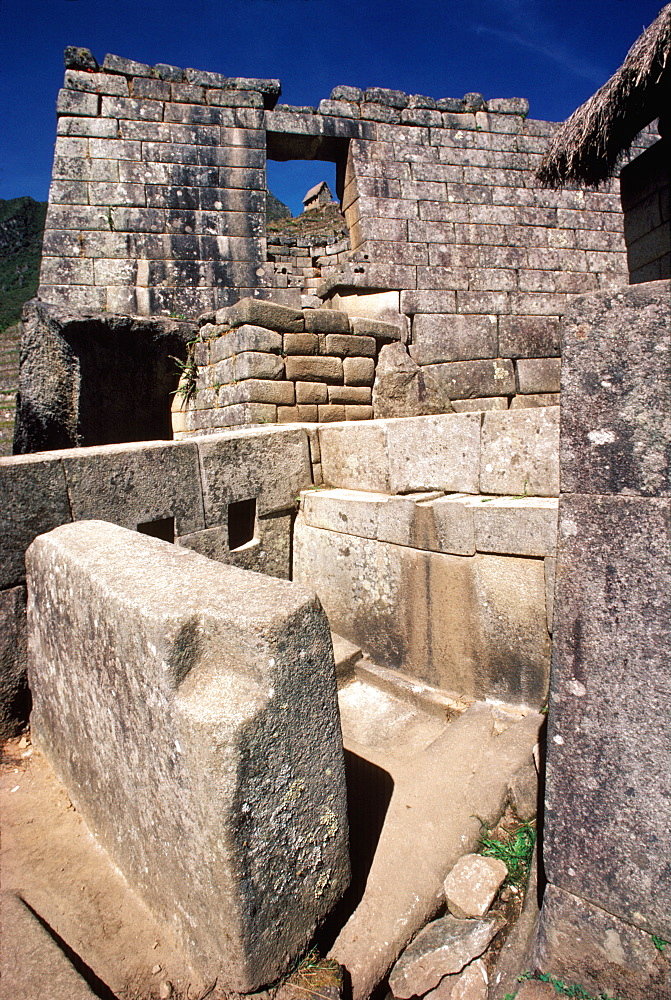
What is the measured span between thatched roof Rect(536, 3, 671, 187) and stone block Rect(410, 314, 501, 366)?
178 centimetres

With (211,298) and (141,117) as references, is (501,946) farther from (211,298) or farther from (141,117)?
(141,117)

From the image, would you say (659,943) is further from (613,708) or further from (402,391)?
(402,391)

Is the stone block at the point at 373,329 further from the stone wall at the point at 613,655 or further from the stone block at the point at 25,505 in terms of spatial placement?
the stone wall at the point at 613,655

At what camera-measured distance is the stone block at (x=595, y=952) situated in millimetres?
1305

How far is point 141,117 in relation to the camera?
709 cm

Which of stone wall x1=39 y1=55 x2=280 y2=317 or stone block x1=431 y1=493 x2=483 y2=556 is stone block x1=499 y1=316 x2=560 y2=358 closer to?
stone wall x1=39 y1=55 x2=280 y2=317

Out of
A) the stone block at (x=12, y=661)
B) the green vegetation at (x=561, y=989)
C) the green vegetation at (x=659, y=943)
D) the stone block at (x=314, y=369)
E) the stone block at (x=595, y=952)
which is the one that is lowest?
the green vegetation at (x=561, y=989)

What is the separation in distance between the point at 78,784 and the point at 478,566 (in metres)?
2.02

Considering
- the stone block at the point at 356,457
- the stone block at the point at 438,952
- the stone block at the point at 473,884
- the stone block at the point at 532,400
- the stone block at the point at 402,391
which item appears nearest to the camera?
the stone block at the point at 438,952

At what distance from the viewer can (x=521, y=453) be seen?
2914mm

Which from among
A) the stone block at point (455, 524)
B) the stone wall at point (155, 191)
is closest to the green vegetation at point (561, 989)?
the stone block at point (455, 524)

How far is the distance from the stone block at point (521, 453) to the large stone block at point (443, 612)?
0.41m

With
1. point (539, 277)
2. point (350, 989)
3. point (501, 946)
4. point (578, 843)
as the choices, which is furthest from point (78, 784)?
point (539, 277)

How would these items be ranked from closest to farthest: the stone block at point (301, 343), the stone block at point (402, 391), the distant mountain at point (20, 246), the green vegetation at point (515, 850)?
the green vegetation at point (515, 850), the stone block at point (301, 343), the stone block at point (402, 391), the distant mountain at point (20, 246)
